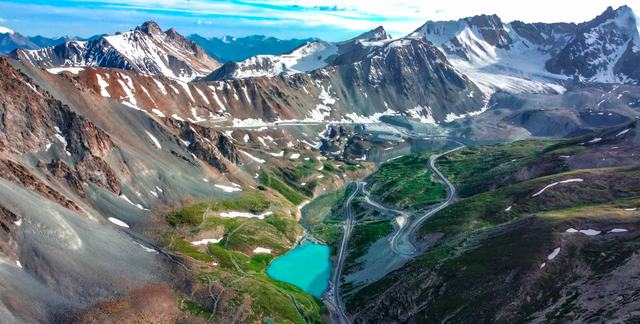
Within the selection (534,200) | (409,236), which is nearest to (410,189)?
(409,236)

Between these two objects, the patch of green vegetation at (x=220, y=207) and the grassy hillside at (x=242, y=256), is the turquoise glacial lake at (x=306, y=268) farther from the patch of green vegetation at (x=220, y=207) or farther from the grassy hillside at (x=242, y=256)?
the patch of green vegetation at (x=220, y=207)

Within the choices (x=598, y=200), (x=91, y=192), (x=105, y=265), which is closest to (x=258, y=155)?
(x=91, y=192)

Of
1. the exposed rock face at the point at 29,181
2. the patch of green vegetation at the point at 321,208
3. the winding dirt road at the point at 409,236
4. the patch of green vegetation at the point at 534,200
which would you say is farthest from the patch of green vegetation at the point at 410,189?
the exposed rock face at the point at 29,181

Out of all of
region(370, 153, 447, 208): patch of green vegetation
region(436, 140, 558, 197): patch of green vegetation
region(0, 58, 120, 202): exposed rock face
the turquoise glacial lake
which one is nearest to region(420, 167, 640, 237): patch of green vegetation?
region(370, 153, 447, 208): patch of green vegetation

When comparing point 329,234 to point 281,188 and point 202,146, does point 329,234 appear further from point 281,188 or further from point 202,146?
point 202,146

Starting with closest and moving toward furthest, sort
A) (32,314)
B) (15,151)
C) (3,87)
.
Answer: (32,314) < (15,151) < (3,87)

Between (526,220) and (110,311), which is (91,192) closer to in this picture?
(110,311)
